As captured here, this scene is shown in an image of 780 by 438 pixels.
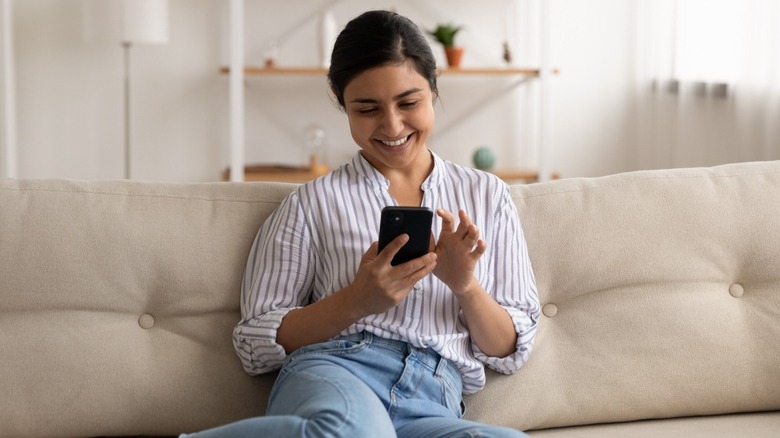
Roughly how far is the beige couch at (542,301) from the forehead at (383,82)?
25cm

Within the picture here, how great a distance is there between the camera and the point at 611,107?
16.0 ft

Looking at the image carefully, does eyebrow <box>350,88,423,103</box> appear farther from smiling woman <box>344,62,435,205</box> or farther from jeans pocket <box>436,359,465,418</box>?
jeans pocket <box>436,359,465,418</box>

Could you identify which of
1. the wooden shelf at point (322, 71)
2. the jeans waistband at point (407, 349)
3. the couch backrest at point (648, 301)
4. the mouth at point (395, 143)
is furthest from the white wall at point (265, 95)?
the jeans waistband at point (407, 349)

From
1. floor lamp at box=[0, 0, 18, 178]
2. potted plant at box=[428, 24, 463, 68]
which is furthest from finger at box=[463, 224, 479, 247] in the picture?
floor lamp at box=[0, 0, 18, 178]

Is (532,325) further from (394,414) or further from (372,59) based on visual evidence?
(372,59)

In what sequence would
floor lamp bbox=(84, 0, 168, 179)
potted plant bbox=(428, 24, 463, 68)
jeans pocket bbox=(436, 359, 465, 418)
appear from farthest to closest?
potted plant bbox=(428, 24, 463, 68), floor lamp bbox=(84, 0, 168, 179), jeans pocket bbox=(436, 359, 465, 418)

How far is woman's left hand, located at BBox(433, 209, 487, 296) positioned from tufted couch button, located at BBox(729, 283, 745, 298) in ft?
1.84

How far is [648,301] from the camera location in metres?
1.76

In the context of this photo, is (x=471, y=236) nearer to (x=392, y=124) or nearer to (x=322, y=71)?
(x=392, y=124)

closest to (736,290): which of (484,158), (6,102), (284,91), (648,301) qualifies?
(648,301)

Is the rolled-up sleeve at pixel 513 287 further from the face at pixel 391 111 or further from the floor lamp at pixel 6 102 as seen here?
the floor lamp at pixel 6 102

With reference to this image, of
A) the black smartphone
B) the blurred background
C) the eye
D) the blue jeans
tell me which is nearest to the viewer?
the blue jeans

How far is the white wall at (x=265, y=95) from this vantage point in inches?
186

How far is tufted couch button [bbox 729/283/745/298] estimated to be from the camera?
71.0 inches
